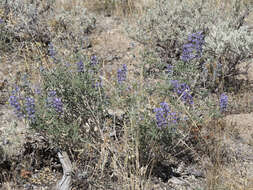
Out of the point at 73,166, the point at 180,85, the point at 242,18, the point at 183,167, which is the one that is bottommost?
the point at 183,167

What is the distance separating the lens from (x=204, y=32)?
17.0 ft

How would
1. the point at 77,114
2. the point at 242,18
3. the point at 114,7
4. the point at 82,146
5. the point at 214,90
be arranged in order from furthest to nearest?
the point at 114,7
the point at 242,18
the point at 214,90
the point at 77,114
the point at 82,146

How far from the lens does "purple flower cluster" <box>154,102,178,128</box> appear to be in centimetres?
283

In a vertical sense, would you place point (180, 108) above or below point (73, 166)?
above

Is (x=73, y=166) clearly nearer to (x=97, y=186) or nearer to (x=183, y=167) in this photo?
(x=97, y=186)

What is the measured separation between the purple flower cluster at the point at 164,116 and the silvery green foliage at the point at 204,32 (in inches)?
73.4

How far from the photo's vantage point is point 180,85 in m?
3.47

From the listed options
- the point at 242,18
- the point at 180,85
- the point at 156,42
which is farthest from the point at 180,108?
the point at 242,18

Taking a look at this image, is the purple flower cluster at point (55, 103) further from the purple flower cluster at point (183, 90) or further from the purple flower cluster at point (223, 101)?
the purple flower cluster at point (223, 101)

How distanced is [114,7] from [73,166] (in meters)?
4.94

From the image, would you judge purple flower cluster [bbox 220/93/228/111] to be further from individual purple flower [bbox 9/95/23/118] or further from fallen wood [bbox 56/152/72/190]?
individual purple flower [bbox 9/95/23/118]

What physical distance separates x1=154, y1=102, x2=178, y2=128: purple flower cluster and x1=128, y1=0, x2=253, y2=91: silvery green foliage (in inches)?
73.4

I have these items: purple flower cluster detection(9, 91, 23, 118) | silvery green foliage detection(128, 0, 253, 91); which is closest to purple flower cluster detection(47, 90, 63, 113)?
purple flower cluster detection(9, 91, 23, 118)

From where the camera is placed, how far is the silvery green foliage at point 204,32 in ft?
15.3
